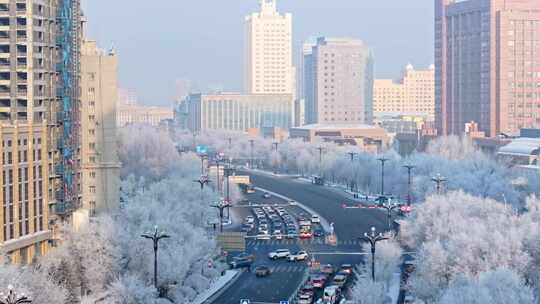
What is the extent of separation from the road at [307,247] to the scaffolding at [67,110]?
23.8ft

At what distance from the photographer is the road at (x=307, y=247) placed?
130 feet

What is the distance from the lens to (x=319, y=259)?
4762cm

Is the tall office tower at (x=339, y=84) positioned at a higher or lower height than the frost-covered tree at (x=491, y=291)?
higher

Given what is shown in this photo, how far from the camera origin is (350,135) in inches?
5079

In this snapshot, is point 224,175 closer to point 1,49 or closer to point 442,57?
point 442,57

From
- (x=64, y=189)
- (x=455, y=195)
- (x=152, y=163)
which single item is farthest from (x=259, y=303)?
(x=152, y=163)

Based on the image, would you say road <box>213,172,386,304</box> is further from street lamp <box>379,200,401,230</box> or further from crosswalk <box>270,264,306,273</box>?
street lamp <box>379,200,401,230</box>

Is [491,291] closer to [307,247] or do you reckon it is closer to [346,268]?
[346,268]

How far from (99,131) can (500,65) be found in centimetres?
5242

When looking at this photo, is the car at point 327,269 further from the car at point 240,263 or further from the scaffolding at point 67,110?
the scaffolding at point 67,110

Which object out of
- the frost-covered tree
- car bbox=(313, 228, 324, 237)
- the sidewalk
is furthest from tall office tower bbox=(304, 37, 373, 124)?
the frost-covered tree

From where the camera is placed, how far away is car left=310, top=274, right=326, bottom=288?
40.0m

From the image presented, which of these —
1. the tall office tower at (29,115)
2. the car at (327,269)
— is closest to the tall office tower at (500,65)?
the car at (327,269)

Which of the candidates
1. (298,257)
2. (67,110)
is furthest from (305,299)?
(67,110)
